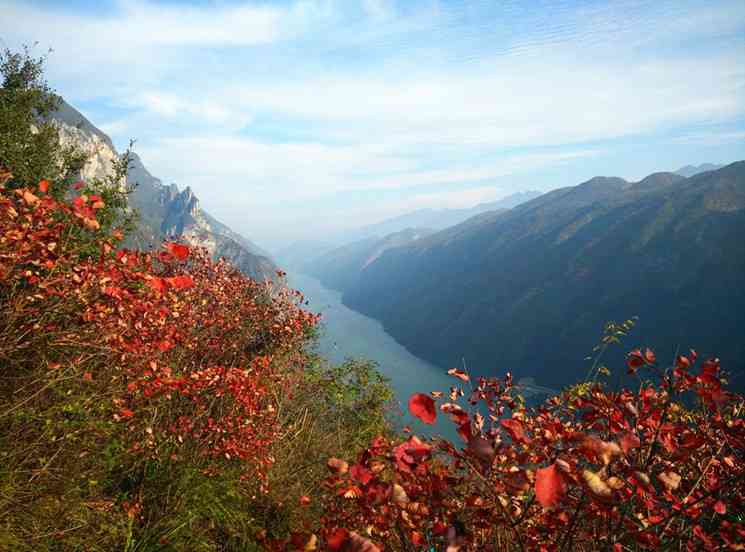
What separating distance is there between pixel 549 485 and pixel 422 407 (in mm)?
623

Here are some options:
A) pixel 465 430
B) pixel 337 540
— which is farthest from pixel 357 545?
pixel 465 430

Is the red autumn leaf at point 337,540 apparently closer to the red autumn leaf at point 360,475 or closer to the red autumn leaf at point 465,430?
the red autumn leaf at point 360,475

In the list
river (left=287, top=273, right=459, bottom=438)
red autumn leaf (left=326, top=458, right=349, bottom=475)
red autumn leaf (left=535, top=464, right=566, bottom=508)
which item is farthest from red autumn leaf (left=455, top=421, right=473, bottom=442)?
river (left=287, top=273, right=459, bottom=438)

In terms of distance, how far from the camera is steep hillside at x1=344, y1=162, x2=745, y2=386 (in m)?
119

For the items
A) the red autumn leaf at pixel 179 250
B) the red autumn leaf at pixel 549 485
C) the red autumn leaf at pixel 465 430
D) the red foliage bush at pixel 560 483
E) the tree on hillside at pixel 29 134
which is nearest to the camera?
the red autumn leaf at pixel 549 485

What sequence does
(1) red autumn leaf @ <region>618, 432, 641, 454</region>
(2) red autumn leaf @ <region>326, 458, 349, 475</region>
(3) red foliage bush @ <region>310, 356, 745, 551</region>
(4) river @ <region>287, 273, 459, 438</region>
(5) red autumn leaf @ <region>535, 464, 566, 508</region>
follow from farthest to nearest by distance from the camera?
(4) river @ <region>287, 273, 459, 438</region> < (2) red autumn leaf @ <region>326, 458, 349, 475</region> < (3) red foliage bush @ <region>310, 356, 745, 551</region> < (1) red autumn leaf @ <region>618, 432, 641, 454</region> < (5) red autumn leaf @ <region>535, 464, 566, 508</region>

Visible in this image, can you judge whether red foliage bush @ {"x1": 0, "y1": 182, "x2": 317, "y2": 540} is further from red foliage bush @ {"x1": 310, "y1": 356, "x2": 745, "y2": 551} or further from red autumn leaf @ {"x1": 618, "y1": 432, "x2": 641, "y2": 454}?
red autumn leaf @ {"x1": 618, "y1": 432, "x2": 641, "y2": 454}

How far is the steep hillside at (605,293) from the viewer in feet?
390

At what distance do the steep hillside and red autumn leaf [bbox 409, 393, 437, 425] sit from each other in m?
112

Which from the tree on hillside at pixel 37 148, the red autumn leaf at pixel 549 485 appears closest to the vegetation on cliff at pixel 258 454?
the red autumn leaf at pixel 549 485

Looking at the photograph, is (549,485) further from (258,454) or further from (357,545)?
(258,454)

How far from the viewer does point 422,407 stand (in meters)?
2.05

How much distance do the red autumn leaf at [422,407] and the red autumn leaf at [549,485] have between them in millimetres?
500

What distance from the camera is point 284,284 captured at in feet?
44.6
